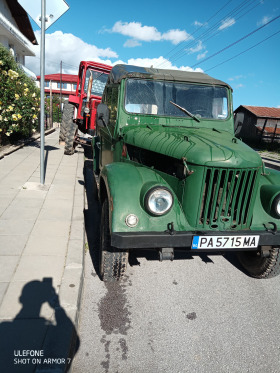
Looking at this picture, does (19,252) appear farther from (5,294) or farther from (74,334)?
(74,334)

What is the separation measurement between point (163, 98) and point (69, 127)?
5.81 metres

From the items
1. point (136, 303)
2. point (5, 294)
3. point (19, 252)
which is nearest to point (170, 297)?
point (136, 303)

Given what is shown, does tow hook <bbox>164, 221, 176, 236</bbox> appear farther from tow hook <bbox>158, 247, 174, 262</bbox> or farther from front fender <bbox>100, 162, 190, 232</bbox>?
tow hook <bbox>158, 247, 174, 262</bbox>

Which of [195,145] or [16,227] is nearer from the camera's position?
[195,145]

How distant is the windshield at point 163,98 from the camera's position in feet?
12.5

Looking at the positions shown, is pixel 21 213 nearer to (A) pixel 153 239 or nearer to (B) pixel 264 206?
(A) pixel 153 239

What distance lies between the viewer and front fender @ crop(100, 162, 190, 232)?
2.57m

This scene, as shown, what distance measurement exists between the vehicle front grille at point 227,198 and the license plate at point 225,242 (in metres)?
0.15

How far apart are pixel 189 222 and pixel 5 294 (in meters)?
1.87

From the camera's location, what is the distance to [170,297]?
9.87 feet

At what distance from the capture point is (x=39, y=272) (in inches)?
116

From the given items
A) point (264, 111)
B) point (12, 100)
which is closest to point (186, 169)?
point (12, 100)

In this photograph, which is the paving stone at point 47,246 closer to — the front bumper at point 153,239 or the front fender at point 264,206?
the front bumper at point 153,239

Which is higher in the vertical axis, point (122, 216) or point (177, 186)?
point (177, 186)
